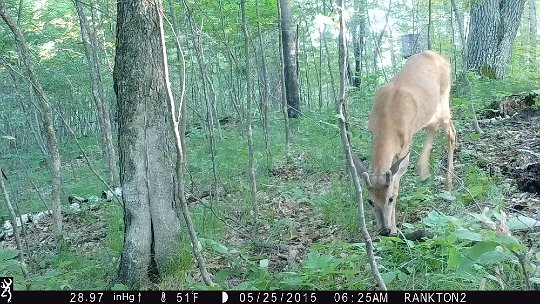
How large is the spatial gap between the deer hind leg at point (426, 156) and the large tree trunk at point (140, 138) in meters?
3.24

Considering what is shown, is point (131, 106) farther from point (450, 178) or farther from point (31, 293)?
point (450, 178)

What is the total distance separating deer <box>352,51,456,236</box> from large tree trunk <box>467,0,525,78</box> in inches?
122

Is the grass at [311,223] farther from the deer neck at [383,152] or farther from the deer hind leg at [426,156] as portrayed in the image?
the deer neck at [383,152]

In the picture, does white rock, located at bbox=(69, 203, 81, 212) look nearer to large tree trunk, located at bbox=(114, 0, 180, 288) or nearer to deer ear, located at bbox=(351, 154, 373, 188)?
large tree trunk, located at bbox=(114, 0, 180, 288)

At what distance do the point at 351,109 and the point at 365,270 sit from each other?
6699 millimetres

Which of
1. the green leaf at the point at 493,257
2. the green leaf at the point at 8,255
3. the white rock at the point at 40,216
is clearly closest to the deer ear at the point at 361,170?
the green leaf at the point at 493,257

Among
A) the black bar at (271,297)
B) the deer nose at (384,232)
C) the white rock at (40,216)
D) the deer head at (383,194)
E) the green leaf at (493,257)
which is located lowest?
the white rock at (40,216)

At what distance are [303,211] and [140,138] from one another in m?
2.41

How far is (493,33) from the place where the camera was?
999cm

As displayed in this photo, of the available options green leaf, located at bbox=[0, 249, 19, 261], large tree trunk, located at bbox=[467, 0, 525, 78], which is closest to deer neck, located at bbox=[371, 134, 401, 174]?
green leaf, located at bbox=[0, 249, 19, 261]

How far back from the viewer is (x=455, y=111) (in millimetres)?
9297

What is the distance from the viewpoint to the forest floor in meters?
4.82

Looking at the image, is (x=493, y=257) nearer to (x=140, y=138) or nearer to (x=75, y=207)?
(x=140, y=138)

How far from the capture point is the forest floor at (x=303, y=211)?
482 cm
